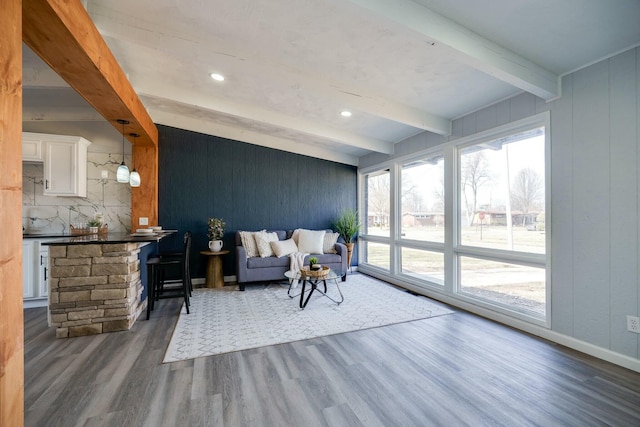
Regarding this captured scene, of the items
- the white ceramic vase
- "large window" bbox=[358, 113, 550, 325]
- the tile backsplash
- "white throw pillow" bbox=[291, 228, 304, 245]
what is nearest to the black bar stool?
the white ceramic vase

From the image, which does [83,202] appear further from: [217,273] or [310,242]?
[310,242]

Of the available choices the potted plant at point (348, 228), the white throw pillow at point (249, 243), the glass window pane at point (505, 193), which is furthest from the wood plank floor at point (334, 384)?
the potted plant at point (348, 228)

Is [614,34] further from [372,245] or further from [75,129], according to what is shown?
[75,129]

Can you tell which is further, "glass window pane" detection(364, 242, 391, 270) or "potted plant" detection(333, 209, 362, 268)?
"potted plant" detection(333, 209, 362, 268)

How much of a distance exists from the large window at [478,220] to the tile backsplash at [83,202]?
15.2 ft

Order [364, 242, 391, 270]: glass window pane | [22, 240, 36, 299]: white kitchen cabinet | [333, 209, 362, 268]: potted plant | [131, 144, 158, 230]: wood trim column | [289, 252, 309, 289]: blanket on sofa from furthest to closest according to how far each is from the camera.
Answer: [333, 209, 362, 268]: potted plant → [364, 242, 391, 270]: glass window pane → [289, 252, 309, 289]: blanket on sofa → [131, 144, 158, 230]: wood trim column → [22, 240, 36, 299]: white kitchen cabinet

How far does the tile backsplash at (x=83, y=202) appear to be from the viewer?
3994 mm

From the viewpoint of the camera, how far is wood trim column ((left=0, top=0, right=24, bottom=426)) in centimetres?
114

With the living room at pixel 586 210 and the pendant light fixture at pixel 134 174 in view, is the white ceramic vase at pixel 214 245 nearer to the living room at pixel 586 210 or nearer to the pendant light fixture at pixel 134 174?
the living room at pixel 586 210

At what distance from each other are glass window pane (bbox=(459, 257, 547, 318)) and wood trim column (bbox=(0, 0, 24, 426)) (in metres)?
3.94

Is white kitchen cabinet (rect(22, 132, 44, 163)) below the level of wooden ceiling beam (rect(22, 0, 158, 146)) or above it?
below

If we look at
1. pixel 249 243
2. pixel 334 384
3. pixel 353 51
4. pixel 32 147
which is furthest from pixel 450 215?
pixel 32 147

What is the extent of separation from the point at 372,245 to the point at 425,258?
154 cm

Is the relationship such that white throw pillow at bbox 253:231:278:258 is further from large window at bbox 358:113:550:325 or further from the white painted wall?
the white painted wall
